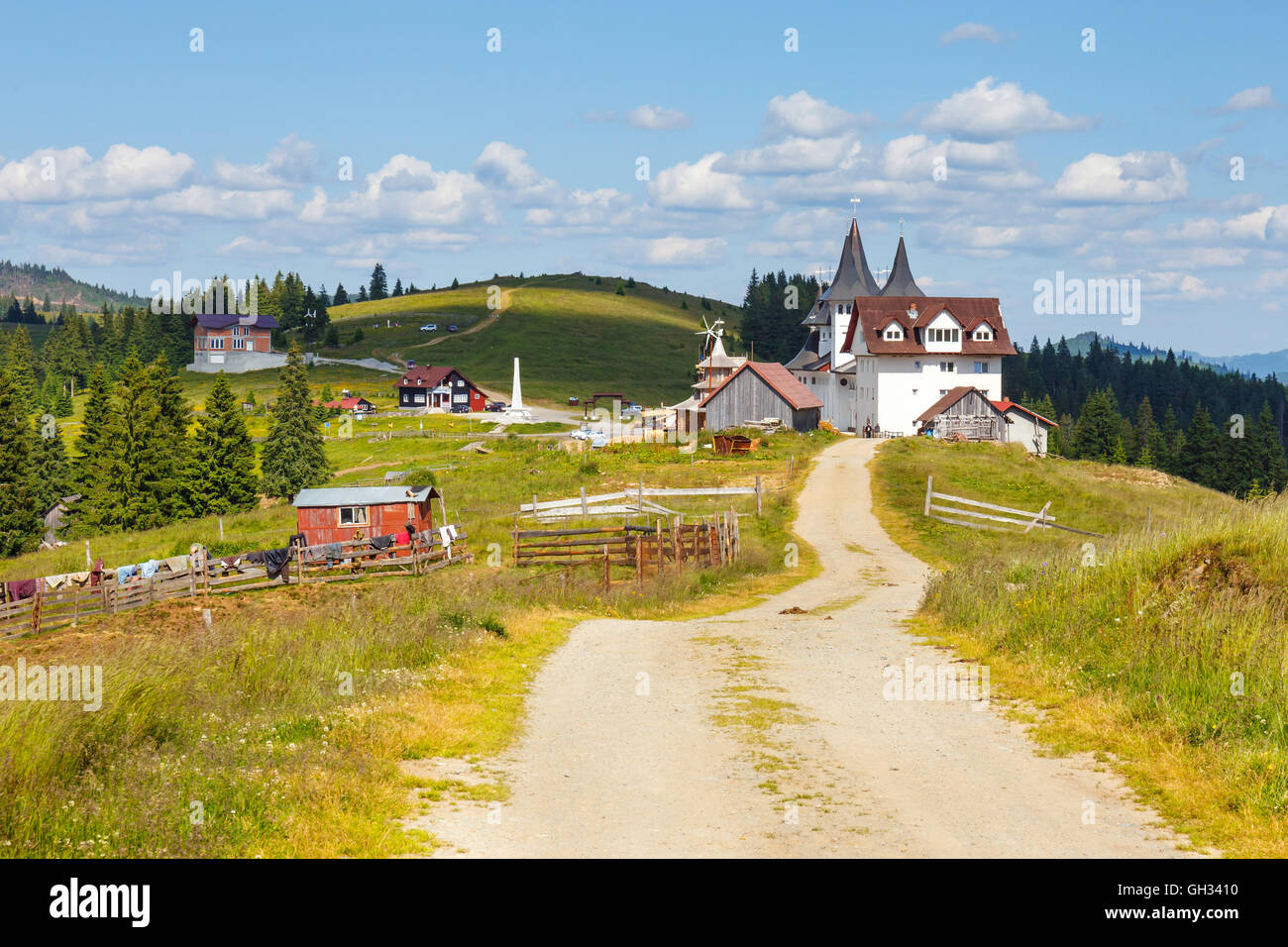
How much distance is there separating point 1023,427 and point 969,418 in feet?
12.4

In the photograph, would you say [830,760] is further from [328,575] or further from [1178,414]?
[1178,414]

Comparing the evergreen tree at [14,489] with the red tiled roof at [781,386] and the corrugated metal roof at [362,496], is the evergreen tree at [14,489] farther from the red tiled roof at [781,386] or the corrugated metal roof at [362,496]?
the red tiled roof at [781,386]

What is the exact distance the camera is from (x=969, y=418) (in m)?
72.1

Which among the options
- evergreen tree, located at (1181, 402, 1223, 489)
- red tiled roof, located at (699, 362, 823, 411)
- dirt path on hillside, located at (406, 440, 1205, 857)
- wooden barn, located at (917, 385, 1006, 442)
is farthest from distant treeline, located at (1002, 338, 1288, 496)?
dirt path on hillside, located at (406, 440, 1205, 857)

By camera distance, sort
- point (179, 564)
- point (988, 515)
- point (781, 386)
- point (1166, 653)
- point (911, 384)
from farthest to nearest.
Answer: point (781, 386)
point (911, 384)
point (988, 515)
point (179, 564)
point (1166, 653)

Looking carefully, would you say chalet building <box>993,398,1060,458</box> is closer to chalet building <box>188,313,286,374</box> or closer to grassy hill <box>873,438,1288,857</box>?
grassy hill <box>873,438,1288,857</box>

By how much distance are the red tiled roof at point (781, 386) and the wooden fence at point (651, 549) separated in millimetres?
41088

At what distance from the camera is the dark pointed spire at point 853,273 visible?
89.7 metres

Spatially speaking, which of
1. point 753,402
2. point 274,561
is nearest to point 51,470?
point 753,402

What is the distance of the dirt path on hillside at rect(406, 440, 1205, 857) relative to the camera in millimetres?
8961

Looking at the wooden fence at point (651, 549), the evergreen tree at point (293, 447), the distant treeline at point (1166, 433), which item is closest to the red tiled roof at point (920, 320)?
the distant treeline at point (1166, 433)

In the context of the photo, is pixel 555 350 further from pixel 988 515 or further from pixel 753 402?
pixel 988 515

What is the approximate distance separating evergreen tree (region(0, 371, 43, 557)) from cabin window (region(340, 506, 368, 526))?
34.2m
